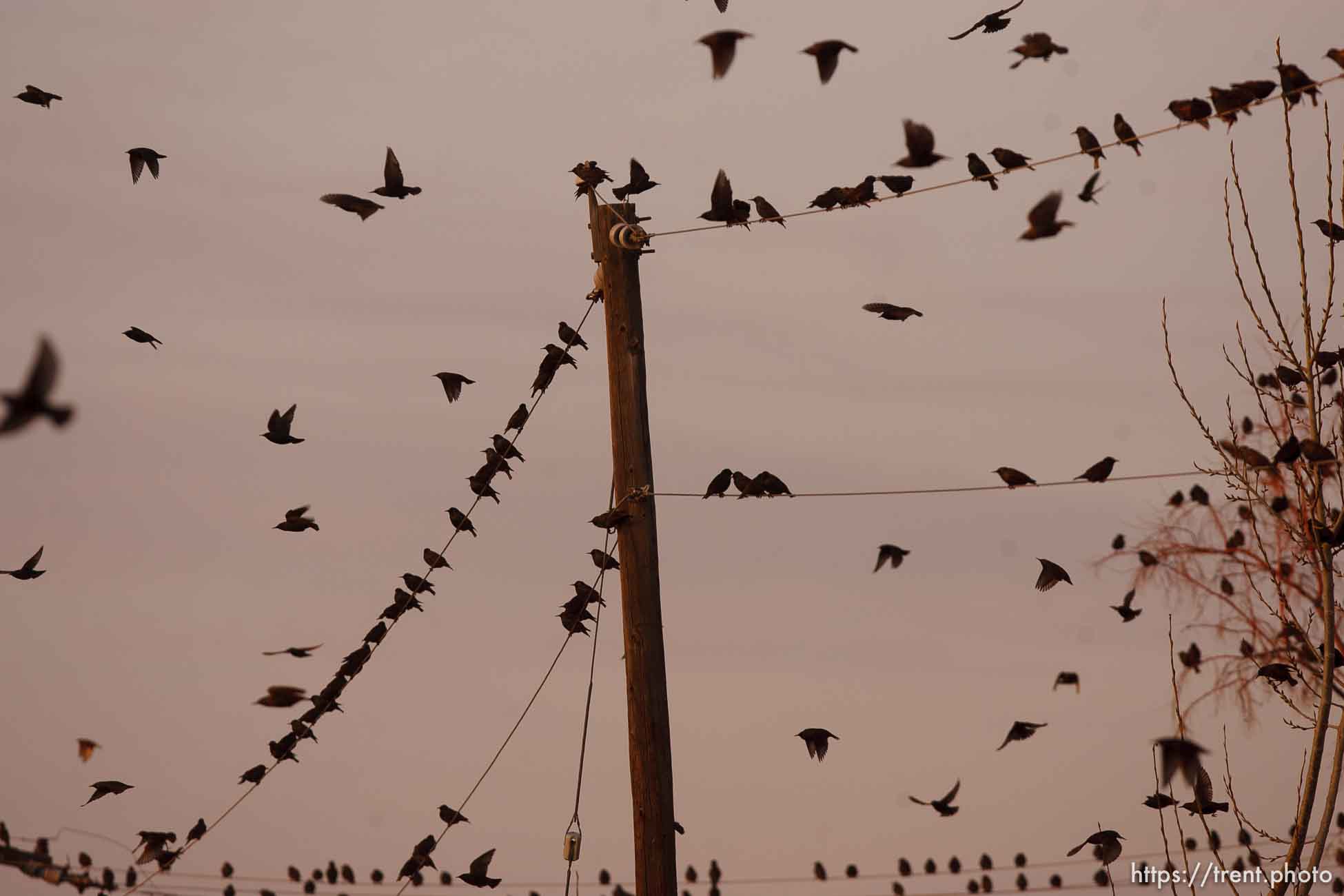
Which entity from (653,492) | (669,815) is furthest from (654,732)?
(653,492)

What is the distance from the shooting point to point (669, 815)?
6.85m

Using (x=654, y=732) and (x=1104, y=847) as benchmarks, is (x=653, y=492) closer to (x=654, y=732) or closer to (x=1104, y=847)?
(x=654, y=732)

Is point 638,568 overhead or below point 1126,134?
below

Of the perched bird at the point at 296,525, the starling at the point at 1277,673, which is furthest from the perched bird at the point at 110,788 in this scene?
the starling at the point at 1277,673

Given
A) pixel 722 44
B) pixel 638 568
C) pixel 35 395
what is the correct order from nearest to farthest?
pixel 35 395 < pixel 722 44 < pixel 638 568

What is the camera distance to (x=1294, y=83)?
5.71 meters

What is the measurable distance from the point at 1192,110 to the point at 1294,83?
469mm

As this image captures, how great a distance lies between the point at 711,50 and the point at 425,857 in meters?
4.99

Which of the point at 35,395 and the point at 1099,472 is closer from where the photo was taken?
the point at 35,395

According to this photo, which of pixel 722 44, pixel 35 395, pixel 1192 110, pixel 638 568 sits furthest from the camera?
pixel 638 568

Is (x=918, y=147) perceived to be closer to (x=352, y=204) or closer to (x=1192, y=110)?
(x=1192, y=110)

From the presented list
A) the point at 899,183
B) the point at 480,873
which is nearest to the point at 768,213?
the point at 899,183

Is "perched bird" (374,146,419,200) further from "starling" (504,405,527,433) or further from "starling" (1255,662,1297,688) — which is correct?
"starling" (1255,662,1297,688)

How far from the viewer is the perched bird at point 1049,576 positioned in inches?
260
